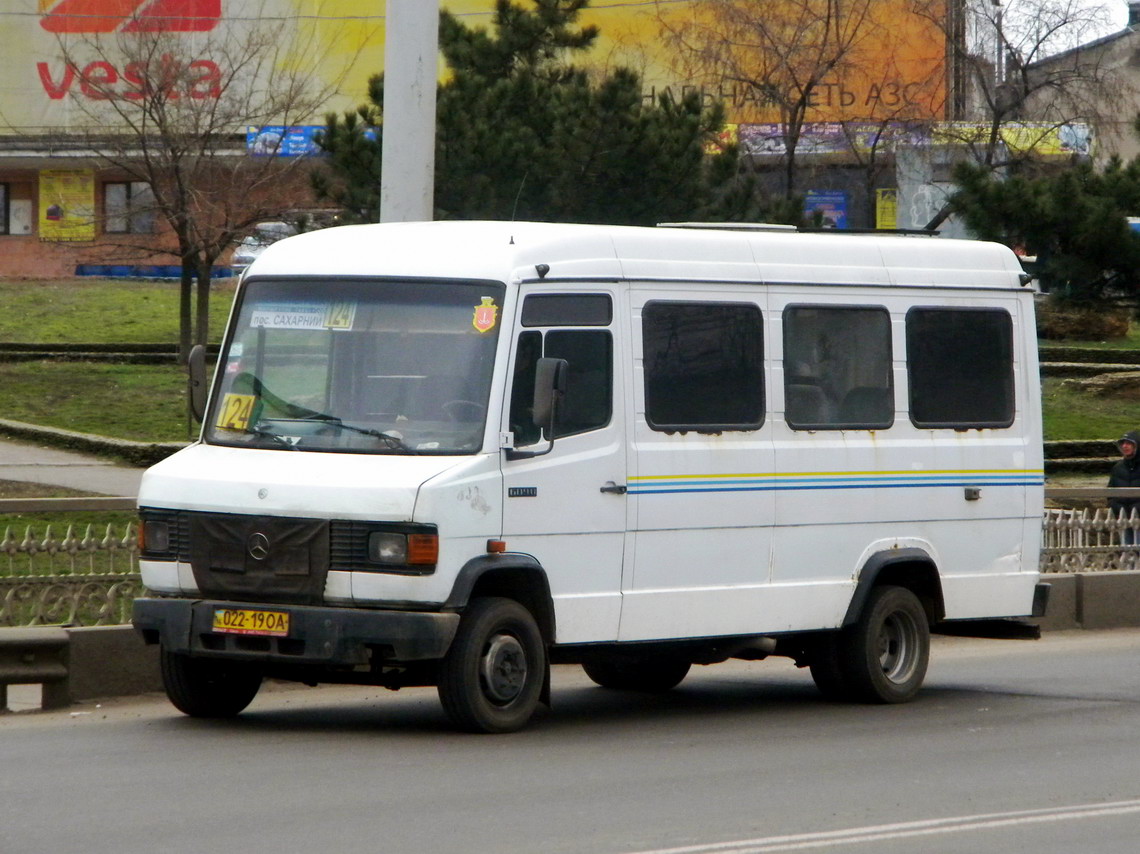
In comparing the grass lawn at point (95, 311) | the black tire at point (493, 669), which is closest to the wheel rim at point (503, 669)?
the black tire at point (493, 669)

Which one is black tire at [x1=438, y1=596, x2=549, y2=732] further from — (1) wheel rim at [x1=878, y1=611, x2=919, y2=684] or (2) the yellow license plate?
(1) wheel rim at [x1=878, y1=611, x2=919, y2=684]

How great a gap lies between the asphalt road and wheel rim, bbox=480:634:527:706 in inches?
8.6

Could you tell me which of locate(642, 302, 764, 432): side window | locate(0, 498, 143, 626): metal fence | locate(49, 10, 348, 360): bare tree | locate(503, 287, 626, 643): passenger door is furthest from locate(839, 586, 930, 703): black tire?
locate(49, 10, 348, 360): bare tree

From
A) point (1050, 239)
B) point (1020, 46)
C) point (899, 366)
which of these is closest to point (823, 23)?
point (1020, 46)

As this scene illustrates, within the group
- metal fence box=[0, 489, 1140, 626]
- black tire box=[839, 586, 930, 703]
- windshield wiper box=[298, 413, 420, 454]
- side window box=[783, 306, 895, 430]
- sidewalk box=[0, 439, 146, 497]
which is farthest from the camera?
sidewalk box=[0, 439, 146, 497]

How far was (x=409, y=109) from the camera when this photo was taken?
13.5 metres

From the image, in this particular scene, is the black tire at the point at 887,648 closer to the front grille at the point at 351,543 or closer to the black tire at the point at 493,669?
the black tire at the point at 493,669

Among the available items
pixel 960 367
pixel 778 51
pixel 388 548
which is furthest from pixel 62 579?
pixel 778 51

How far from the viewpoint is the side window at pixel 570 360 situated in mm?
9250

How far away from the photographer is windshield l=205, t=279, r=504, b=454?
9.16m

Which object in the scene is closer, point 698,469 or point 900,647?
point 698,469

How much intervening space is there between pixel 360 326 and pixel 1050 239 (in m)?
13.5

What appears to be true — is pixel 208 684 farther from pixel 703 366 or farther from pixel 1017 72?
pixel 1017 72

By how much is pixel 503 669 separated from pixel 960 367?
3.72 m
